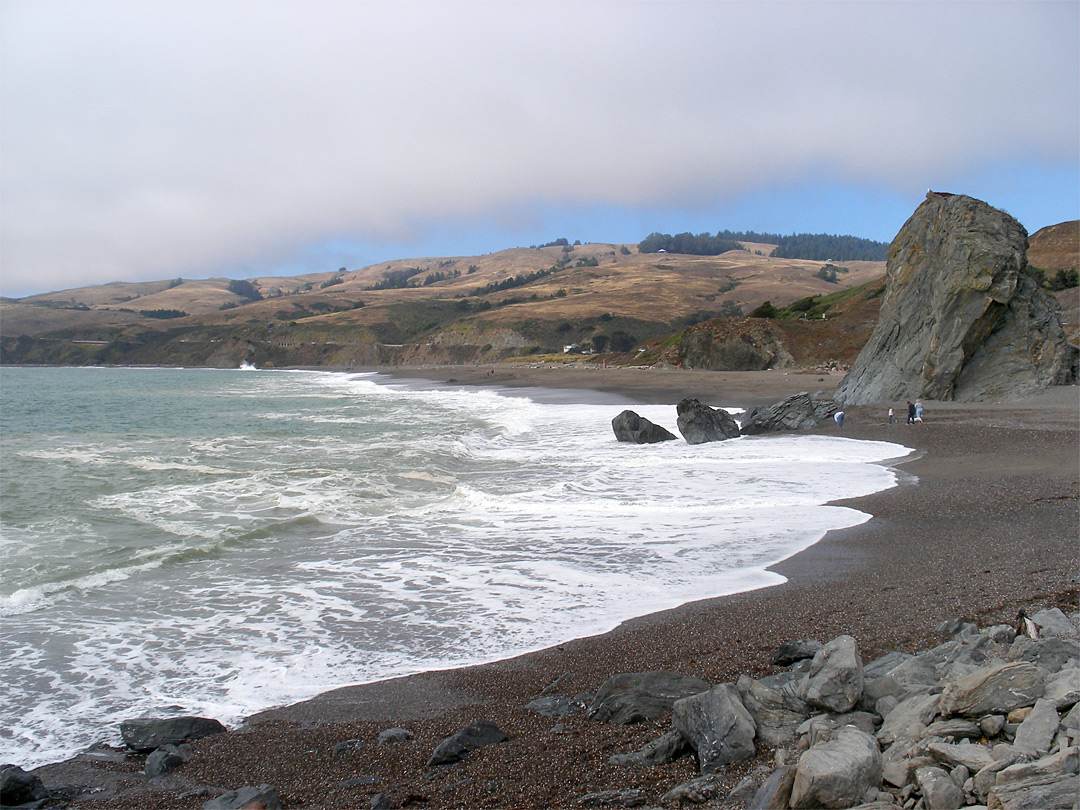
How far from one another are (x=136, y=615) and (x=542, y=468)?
409 inches

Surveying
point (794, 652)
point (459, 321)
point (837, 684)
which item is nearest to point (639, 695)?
point (837, 684)

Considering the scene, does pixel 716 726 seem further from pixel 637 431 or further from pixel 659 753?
pixel 637 431

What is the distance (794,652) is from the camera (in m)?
5.52

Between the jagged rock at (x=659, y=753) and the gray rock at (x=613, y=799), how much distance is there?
1.12ft

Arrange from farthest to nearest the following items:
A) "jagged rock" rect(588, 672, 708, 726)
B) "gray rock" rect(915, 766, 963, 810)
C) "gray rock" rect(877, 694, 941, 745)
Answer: "jagged rock" rect(588, 672, 708, 726), "gray rock" rect(877, 694, 941, 745), "gray rock" rect(915, 766, 963, 810)

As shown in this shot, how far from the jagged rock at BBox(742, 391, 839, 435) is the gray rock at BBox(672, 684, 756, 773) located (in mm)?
19457

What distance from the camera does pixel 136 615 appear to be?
7.98m

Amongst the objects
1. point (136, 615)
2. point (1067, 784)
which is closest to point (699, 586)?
point (1067, 784)

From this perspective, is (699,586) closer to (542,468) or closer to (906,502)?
(906,502)

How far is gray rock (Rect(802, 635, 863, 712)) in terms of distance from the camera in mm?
4203

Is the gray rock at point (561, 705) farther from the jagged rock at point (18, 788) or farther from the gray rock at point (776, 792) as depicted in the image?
the jagged rock at point (18, 788)

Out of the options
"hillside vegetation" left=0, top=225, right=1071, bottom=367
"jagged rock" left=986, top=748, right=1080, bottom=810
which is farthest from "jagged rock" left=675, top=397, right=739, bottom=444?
"hillside vegetation" left=0, top=225, right=1071, bottom=367

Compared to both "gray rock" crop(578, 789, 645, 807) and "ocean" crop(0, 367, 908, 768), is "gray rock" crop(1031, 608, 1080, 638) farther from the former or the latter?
"gray rock" crop(578, 789, 645, 807)

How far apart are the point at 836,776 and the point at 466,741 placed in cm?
235
